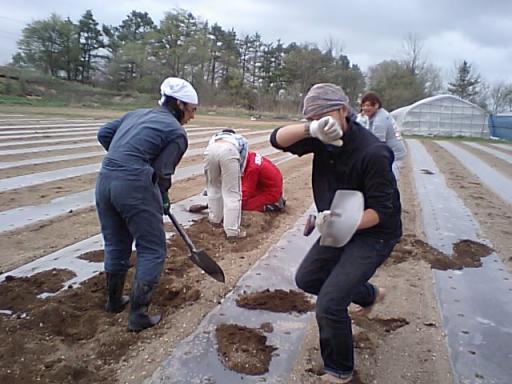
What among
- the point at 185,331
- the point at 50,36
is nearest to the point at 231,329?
the point at 185,331

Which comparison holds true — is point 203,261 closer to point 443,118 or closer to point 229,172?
point 229,172

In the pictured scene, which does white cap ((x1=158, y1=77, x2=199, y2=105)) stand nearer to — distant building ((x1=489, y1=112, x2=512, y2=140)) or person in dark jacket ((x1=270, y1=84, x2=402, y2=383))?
person in dark jacket ((x1=270, y1=84, x2=402, y2=383))

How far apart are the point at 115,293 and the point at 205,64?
43055mm

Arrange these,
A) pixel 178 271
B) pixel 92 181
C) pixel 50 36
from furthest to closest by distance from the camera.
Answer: pixel 50 36, pixel 92 181, pixel 178 271

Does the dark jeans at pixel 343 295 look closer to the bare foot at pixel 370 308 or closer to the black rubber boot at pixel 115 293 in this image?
the bare foot at pixel 370 308

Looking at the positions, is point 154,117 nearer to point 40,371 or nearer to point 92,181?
point 40,371

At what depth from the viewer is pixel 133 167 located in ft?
8.18

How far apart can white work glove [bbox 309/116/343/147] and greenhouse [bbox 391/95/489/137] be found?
2547 centimetres

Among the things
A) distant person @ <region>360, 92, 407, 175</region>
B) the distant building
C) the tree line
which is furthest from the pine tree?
distant person @ <region>360, 92, 407, 175</region>

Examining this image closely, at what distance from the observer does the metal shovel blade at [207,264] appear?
10.4ft

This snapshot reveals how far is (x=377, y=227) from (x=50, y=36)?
44.9m

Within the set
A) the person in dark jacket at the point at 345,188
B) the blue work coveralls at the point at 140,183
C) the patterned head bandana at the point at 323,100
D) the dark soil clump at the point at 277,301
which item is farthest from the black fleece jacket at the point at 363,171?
the dark soil clump at the point at 277,301

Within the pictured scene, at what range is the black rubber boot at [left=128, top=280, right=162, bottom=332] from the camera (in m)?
2.59

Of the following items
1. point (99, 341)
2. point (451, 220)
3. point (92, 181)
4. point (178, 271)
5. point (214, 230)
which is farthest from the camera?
point (92, 181)
